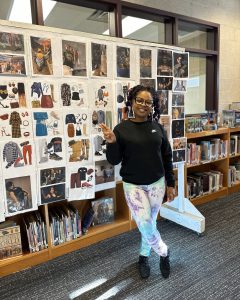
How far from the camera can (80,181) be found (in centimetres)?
228

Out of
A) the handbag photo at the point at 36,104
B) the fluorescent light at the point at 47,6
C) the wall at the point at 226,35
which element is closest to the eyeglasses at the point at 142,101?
the handbag photo at the point at 36,104

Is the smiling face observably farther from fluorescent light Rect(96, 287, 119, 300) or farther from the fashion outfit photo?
fluorescent light Rect(96, 287, 119, 300)

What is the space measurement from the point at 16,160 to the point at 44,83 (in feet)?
2.11

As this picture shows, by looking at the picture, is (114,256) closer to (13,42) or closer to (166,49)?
(13,42)

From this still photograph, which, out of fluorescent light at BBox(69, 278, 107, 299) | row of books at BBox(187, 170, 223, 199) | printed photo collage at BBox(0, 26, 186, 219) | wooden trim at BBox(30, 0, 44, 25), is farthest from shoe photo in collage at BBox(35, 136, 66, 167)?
row of books at BBox(187, 170, 223, 199)

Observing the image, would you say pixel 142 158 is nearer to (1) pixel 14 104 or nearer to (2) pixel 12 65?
(1) pixel 14 104

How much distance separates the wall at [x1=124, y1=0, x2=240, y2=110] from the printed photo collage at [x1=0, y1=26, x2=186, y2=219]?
1.66 metres

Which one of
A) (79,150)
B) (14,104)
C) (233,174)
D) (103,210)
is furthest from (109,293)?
(233,174)

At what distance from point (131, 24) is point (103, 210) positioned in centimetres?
224

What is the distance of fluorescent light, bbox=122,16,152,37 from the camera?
2935 mm

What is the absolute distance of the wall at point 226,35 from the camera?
350 centimetres

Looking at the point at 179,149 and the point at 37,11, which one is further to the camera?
the point at 179,149

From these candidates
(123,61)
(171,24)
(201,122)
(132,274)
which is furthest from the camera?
(201,122)

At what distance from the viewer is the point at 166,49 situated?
263cm
